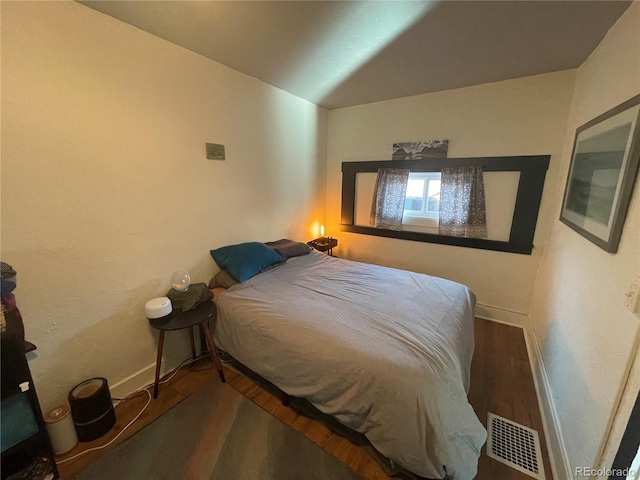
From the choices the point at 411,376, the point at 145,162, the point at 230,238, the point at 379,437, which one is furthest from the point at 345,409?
the point at 145,162

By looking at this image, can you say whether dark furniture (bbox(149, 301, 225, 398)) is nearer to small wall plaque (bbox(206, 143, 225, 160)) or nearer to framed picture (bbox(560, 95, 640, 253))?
small wall plaque (bbox(206, 143, 225, 160))

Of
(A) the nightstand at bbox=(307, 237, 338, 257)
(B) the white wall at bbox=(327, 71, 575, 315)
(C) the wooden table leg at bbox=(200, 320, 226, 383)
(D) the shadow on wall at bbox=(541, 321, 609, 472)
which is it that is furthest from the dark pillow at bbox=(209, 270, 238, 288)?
(D) the shadow on wall at bbox=(541, 321, 609, 472)

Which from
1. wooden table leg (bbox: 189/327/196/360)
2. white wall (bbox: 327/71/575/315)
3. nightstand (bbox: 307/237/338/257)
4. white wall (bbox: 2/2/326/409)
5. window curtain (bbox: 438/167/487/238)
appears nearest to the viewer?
white wall (bbox: 2/2/326/409)

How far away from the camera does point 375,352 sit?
1.30m

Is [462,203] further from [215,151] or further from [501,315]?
[215,151]

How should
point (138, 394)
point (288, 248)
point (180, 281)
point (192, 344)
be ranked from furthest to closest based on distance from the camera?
point (288, 248) < point (192, 344) < point (180, 281) < point (138, 394)

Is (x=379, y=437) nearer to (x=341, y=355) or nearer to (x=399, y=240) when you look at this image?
(x=341, y=355)

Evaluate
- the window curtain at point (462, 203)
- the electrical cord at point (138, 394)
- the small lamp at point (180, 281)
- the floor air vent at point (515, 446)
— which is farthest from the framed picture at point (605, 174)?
the electrical cord at point (138, 394)

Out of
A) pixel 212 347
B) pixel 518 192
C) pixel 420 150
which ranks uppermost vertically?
pixel 420 150

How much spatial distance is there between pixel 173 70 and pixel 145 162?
27.2 inches

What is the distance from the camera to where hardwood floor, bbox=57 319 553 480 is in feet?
4.42

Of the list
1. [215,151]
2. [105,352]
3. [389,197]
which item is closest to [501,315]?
[389,197]

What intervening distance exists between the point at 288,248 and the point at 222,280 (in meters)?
0.77

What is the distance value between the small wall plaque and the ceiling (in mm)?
651
